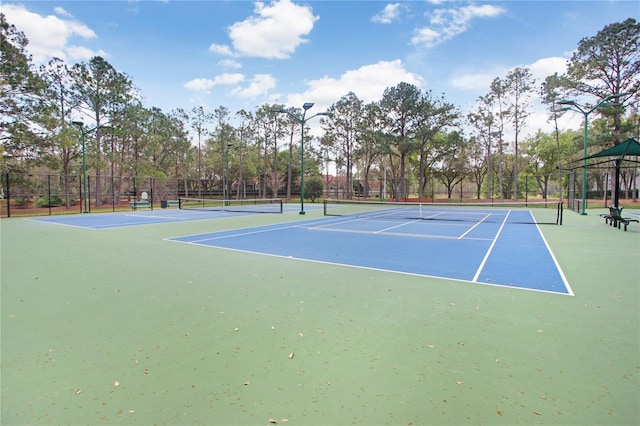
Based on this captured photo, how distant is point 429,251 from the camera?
7551 millimetres

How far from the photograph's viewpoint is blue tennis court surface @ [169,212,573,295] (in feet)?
17.9

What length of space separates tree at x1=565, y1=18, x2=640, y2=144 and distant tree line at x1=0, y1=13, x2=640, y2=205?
7cm

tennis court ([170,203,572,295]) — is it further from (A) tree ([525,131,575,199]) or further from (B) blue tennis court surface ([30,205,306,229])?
(A) tree ([525,131,575,199])

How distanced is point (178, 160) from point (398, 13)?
2968cm

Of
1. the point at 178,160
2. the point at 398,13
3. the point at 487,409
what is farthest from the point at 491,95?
the point at 487,409

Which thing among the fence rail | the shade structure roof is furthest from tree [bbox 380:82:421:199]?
the shade structure roof

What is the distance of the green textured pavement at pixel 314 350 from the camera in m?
2.09

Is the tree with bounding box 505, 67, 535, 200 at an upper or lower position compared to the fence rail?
upper

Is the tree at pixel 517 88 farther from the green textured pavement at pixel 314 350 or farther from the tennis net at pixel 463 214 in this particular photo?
the green textured pavement at pixel 314 350

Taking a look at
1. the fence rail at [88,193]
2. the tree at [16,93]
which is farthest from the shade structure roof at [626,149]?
the tree at [16,93]

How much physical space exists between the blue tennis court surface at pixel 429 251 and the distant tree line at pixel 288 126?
39.9 ft

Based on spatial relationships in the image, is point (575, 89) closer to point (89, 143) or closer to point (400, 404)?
point (400, 404)

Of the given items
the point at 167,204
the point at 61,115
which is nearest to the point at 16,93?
the point at 61,115

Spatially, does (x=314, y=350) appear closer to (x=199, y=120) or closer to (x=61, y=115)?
(x=61, y=115)
